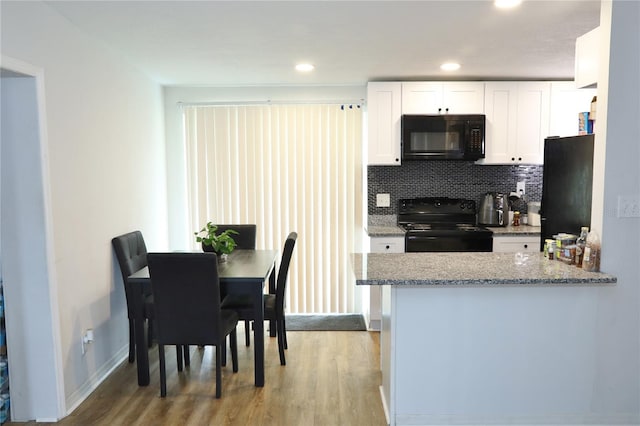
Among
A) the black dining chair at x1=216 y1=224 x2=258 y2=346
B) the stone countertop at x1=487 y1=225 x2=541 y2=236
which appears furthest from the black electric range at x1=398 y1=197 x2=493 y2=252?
the black dining chair at x1=216 y1=224 x2=258 y2=346

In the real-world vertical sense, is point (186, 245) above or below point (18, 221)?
below

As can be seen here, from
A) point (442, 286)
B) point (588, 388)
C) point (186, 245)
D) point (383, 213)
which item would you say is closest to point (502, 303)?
point (442, 286)

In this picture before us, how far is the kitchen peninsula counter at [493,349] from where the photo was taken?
2434 millimetres

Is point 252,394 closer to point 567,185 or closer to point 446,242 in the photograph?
point 446,242

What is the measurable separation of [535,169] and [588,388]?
2.71 meters

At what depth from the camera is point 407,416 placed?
2.50 m

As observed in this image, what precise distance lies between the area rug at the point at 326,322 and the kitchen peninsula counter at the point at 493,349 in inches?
71.3

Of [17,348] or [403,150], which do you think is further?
[403,150]

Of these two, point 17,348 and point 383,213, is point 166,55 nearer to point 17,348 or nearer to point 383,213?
point 17,348

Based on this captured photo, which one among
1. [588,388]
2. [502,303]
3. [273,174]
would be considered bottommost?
[588,388]

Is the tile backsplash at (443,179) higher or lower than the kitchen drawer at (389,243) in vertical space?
higher

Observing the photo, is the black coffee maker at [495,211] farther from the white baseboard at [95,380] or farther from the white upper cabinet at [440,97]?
the white baseboard at [95,380]

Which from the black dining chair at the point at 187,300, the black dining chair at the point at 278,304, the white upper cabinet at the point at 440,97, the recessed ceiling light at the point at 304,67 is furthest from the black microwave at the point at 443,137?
the black dining chair at the point at 187,300

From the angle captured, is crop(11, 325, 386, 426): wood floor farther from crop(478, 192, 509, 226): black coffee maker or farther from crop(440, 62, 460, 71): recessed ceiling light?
crop(440, 62, 460, 71): recessed ceiling light
